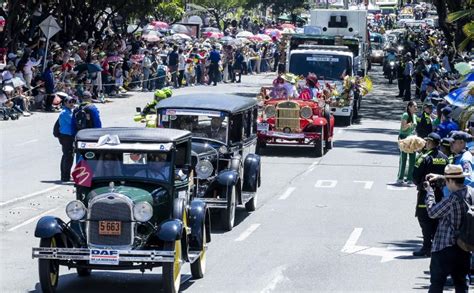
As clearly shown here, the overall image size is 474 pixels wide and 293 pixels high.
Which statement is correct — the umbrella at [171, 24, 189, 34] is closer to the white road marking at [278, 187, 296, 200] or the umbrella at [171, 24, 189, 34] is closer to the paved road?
the paved road

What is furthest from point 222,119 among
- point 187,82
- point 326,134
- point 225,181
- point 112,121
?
point 187,82

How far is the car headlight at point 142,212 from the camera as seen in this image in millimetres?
13359

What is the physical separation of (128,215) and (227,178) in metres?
5.02

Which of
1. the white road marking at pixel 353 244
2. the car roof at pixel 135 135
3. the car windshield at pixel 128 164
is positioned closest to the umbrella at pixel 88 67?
the white road marking at pixel 353 244

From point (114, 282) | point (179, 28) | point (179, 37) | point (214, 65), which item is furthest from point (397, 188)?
point (179, 28)

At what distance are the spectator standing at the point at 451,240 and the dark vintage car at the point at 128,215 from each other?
294 centimetres

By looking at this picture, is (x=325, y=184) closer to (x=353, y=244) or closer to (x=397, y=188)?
(x=397, y=188)

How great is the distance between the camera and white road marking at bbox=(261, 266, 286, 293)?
46.2ft

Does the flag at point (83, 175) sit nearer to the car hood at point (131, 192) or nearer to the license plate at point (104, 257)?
the car hood at point (131, 192)

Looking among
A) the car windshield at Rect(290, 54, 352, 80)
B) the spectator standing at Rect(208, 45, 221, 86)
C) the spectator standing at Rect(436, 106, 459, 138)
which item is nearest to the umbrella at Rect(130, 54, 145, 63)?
the spectator standing at Rect(208, 45, 221, 86)

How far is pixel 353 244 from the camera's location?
57.5 ft

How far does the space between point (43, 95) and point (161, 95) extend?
14677 mm

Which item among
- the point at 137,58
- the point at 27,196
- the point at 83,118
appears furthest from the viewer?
the point at 137,58

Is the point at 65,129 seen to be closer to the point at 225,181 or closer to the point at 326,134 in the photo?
the point at 225,181
